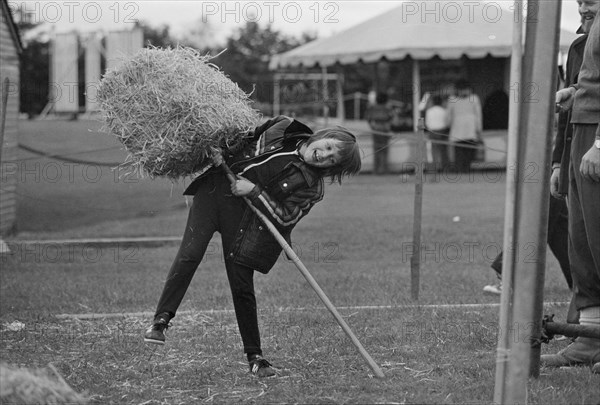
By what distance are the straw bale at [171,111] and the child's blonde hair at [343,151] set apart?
55 cm

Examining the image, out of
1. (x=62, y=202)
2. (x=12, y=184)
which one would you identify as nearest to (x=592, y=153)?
(x=12, y=184)

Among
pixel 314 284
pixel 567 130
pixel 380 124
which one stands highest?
pixel 567 130

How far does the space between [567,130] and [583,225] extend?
0.72 m

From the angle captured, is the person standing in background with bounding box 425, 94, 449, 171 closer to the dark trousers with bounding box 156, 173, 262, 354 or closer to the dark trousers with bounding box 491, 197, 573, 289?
the dark trousers with bounding box 491, 197, 573, 289

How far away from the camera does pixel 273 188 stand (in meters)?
5.85

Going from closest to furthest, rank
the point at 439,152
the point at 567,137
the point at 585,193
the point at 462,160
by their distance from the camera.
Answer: the point at 585,193
the point at 567,137
the point at 439,152
the point at 462,160

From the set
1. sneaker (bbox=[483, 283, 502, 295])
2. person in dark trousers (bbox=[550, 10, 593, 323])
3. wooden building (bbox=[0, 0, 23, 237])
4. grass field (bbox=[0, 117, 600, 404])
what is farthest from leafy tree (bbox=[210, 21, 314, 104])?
person in dark trousers (bbox=[550, 10, 593, 323])

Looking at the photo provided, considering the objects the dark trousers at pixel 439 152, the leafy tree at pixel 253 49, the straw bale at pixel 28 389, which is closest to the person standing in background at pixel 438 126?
the dark trousers at pixel 439 152

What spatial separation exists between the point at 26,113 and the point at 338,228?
98.4 ft

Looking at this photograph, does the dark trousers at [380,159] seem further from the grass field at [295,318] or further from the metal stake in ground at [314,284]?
the metal stake in ground at [314,284]

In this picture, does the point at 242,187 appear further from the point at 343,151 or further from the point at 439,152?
the point at 439,152

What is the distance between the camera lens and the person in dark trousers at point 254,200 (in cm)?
578

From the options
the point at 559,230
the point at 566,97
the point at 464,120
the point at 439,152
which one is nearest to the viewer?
the point at 566,97

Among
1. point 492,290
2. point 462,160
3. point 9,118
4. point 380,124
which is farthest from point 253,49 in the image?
point 492,290
